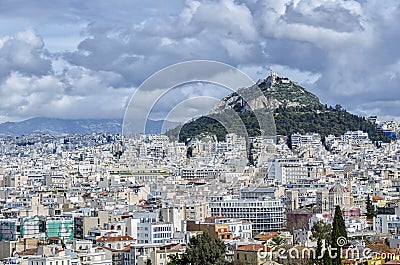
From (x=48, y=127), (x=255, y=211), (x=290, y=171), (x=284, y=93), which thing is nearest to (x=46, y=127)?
(x=48, y=127)

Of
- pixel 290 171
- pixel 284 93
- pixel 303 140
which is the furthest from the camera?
pixel 284 93

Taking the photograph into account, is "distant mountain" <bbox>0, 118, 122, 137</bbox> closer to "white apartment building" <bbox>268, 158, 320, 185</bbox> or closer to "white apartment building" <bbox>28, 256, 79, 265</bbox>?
"white apartment building" <bbox>268, 158, 320, 185</bbox>

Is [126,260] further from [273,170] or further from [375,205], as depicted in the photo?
[273,170]

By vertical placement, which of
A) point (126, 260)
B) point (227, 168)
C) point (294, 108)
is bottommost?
point (126, 260)

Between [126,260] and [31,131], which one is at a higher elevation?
[31,131]

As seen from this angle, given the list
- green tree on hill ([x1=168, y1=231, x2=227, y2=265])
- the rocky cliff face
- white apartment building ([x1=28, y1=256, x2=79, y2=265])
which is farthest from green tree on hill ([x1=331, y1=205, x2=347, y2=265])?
the rocky cliff face

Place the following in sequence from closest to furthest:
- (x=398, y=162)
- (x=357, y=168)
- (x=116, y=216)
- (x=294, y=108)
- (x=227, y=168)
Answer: (x=116, y=216)
(x=227, y=168)
(x=357, y=168)
(x=398, y=162)
(x=294, y=108)

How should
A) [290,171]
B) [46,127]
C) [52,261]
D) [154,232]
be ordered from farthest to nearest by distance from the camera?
[46,127]
[290,171]
[154,232]
[52,261]

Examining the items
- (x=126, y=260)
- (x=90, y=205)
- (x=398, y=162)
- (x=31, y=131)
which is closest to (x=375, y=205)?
(x=90, y=205)

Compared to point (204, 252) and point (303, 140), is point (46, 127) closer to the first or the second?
point (303, 140)
